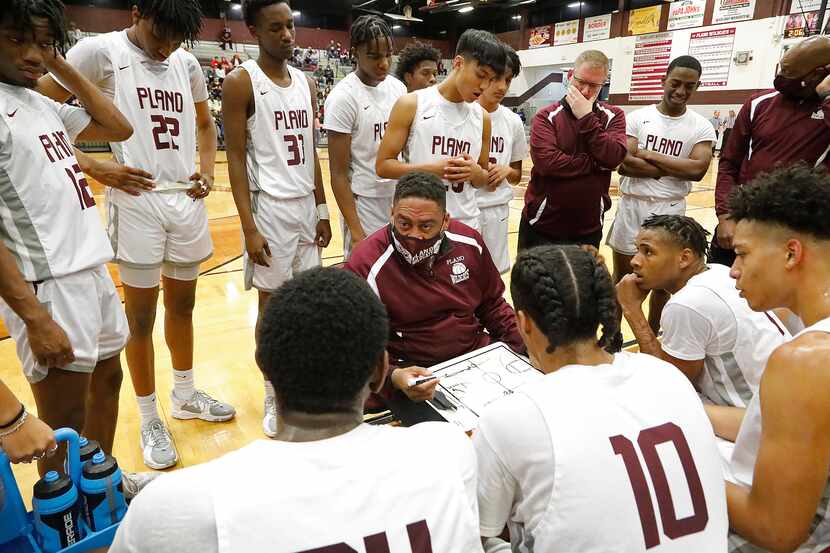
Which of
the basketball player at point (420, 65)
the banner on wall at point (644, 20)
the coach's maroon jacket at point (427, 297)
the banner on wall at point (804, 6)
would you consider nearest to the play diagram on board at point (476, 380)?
the coach's maroon jacket at point (427, 297)

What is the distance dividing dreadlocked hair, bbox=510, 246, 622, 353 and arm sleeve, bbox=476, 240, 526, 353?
101 centimetres

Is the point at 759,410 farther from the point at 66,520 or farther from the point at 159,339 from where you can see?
the point at 159,339

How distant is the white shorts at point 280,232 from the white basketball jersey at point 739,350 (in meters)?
1.84

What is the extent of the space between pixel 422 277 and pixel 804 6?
58.8ft

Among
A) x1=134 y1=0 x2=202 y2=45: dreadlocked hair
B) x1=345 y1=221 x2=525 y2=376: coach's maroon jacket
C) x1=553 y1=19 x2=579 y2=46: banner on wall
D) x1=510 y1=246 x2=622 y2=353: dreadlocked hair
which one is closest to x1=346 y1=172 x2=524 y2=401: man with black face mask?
x1=345 y1=221 x2=525 y2=376: coach's maroon jacket

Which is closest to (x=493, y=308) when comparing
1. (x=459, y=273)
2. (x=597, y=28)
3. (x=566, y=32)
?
(x=459, y=273)

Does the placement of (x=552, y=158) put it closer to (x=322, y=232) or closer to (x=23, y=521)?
(x=322, y=232)

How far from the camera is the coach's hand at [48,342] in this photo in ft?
5.13

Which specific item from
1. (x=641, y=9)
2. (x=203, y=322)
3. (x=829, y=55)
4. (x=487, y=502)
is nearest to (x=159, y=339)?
(x=203, y=322)

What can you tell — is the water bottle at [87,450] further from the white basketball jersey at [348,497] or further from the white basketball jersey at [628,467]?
the white basketball jersey at [628,467]

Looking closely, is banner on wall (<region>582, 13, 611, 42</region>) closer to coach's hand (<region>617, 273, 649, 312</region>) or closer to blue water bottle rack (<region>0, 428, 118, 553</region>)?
coach's hand (<region>617, 273, 649, 312</region>)

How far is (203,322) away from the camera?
13.2 feet

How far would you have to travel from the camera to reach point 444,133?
274 cm

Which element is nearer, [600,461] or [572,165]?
[600,461]
